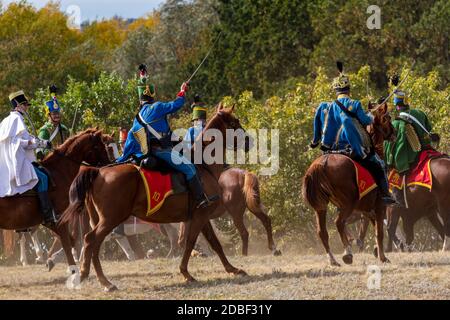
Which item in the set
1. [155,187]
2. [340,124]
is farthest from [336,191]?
[155,187]

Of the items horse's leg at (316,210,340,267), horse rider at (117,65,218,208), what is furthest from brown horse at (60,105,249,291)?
horse's leg at (316,210,340,267)

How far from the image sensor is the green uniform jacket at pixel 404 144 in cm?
2064

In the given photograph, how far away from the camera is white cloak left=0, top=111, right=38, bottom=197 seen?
1642 centimetres

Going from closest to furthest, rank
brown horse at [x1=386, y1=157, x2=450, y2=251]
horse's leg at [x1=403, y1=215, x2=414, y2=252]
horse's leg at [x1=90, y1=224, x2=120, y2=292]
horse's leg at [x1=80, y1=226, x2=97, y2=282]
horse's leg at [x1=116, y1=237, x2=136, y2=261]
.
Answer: horse's leg at [x1=90, y1=224, x2=120, y2=292] < horse's leg at [x1=80, y1=226, x2=97, y2=282] < brown horse at [x1=386, y1=157, x2=450, y2=251] < horse's leg at [x1=403, y1=215, x2=414, y2=252] < horse's leg at [x1=116, y1=237, x2=136, y2=261]

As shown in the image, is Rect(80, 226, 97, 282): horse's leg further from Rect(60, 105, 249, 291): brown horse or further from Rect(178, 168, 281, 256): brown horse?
Rect(178, 168, 281, 256): brown horse

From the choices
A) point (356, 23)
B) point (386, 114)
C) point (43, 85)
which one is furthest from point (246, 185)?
point (43, 85)

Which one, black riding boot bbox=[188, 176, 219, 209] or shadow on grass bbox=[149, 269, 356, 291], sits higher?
black riding boot bbox=[188, 176, 219, 209]

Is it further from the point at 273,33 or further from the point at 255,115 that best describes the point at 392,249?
the point at 273,33

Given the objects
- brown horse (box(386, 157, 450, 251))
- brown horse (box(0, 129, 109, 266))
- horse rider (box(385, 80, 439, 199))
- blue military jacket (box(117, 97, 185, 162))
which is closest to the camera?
blue military jacket (box(117, 97, 185, 162))

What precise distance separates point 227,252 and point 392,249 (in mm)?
7860

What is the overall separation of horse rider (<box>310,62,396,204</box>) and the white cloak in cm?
473

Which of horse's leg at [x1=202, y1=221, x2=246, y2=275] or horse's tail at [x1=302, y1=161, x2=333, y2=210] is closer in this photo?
horse's leg at [x1=202, y1=221, x2=246, y2=275]

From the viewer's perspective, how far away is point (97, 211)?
51.9 ft

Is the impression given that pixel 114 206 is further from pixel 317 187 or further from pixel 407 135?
pixel 407 135
